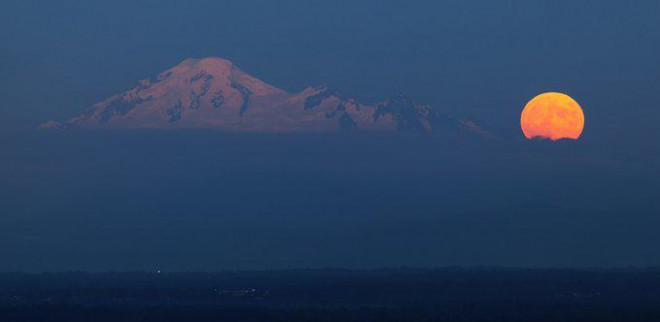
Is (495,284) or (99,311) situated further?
(495,284)

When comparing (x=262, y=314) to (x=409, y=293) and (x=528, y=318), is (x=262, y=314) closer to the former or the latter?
(x=528, y=318)

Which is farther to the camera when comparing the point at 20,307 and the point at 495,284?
the point at 495,284

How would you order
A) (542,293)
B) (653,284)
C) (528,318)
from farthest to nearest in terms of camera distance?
(653,284)
(542,293)
(528,318)

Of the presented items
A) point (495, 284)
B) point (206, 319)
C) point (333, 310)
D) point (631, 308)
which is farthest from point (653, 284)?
point (206, 319)

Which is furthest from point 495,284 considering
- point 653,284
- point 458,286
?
point 653,284

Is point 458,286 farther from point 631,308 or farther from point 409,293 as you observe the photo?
point 631,308

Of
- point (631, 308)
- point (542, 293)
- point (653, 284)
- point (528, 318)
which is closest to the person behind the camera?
point (528, 318)
